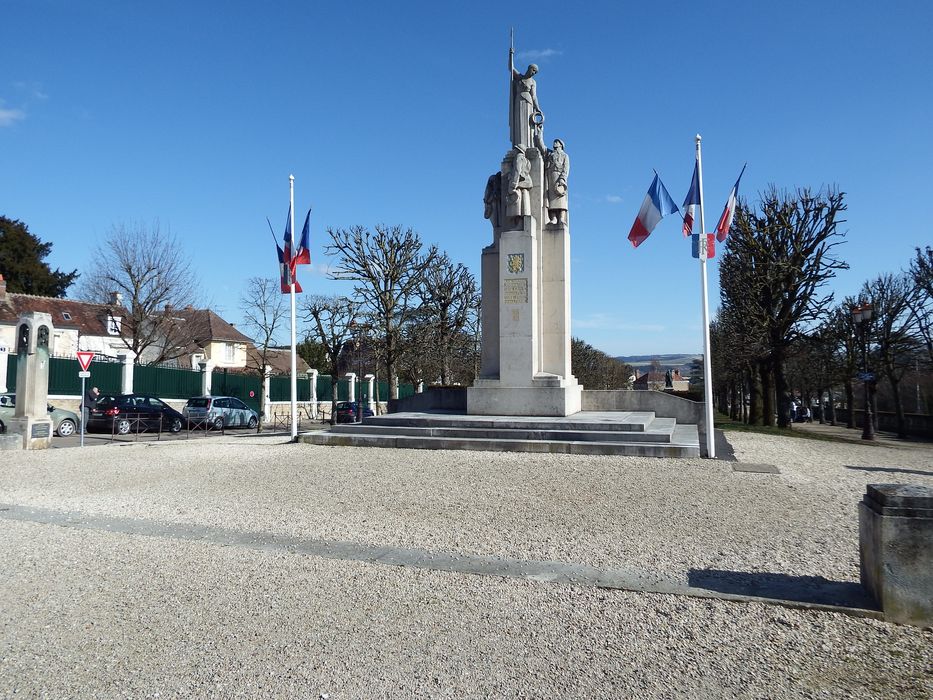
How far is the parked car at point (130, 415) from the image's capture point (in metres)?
23.7

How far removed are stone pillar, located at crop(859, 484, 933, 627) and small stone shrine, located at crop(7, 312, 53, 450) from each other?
1869cm

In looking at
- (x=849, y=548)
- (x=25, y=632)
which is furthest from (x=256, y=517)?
(x=849, y=548)

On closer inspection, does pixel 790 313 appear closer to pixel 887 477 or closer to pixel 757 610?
pixel 887 477

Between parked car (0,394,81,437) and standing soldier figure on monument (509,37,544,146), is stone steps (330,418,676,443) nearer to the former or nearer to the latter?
standing soldier figure on monument (509,37,544,146)

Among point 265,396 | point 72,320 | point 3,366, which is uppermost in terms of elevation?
point 72,320

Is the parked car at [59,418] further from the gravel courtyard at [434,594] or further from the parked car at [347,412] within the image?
the gravel courtyard at [434,594]

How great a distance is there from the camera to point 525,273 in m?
16.5

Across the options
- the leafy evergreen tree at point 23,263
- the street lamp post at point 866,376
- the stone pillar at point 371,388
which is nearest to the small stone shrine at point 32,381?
the street lamp post at point 866,376

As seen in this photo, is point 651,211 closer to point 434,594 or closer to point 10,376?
point 434,594

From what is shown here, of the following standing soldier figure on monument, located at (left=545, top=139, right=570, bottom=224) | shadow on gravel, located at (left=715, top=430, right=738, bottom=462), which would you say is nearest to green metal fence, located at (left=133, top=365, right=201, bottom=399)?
standing soldier figure on monument, located at (left=545, top=139, right=570, bottom=224)

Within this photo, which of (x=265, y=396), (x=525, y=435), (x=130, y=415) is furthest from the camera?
(x=265, y=396)

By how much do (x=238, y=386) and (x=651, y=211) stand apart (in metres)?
28.9

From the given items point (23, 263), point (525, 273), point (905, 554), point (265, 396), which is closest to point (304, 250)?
point (525, 273)

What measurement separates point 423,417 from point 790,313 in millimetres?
17757
